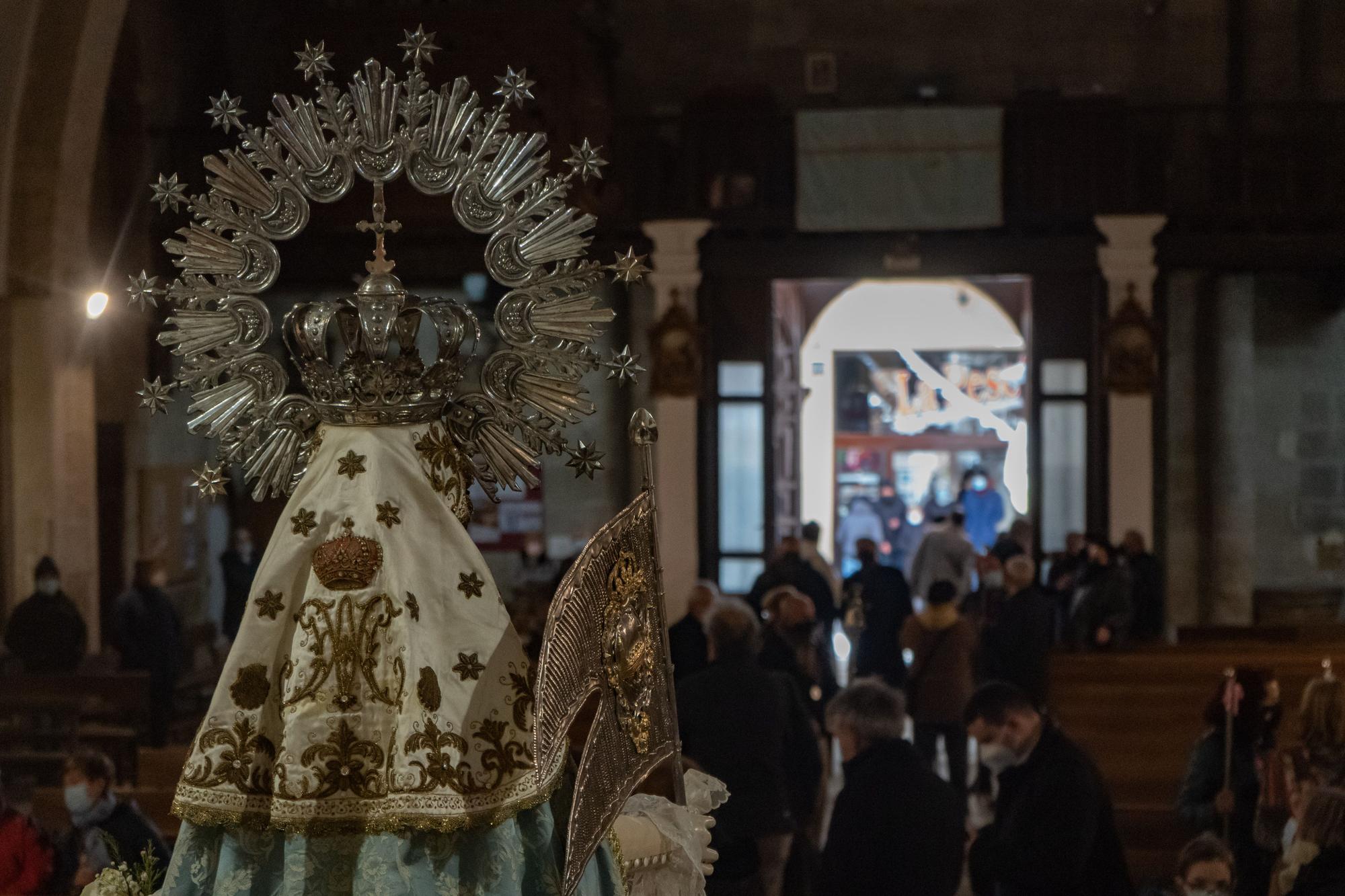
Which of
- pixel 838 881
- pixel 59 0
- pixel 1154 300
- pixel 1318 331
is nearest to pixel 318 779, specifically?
pixel 838 881

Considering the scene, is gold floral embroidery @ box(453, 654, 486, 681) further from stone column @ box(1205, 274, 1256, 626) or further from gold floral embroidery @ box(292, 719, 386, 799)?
stone column @ box(1205, 274, 1256, 626)

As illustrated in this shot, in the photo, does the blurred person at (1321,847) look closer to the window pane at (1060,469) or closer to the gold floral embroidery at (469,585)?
the gold floral embroidery at (469,585)

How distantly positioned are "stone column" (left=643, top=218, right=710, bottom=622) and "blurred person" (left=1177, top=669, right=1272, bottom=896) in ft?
25.2

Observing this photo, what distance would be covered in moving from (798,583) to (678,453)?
3.51 meters

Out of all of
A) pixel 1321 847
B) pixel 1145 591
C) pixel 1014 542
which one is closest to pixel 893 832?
pixel 1321 847

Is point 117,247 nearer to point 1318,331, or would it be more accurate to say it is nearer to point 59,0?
point 59,0

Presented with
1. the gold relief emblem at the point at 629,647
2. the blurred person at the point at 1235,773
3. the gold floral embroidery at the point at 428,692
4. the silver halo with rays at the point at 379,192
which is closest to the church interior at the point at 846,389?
the blurred person at the point at 1235,773

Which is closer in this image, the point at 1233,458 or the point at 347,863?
the point at 347,863

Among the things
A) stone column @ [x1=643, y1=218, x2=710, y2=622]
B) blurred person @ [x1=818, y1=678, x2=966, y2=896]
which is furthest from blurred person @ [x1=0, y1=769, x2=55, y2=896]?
stone column @ [x1=643, y1=218, x2=710, y2=622]

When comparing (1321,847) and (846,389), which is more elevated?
(846,389)

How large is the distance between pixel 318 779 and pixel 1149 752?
23.3 ft

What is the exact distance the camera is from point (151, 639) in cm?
1066

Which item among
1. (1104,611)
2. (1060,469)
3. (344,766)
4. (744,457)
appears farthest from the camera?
(744,457)

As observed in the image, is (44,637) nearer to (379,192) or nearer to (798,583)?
(798,583)
